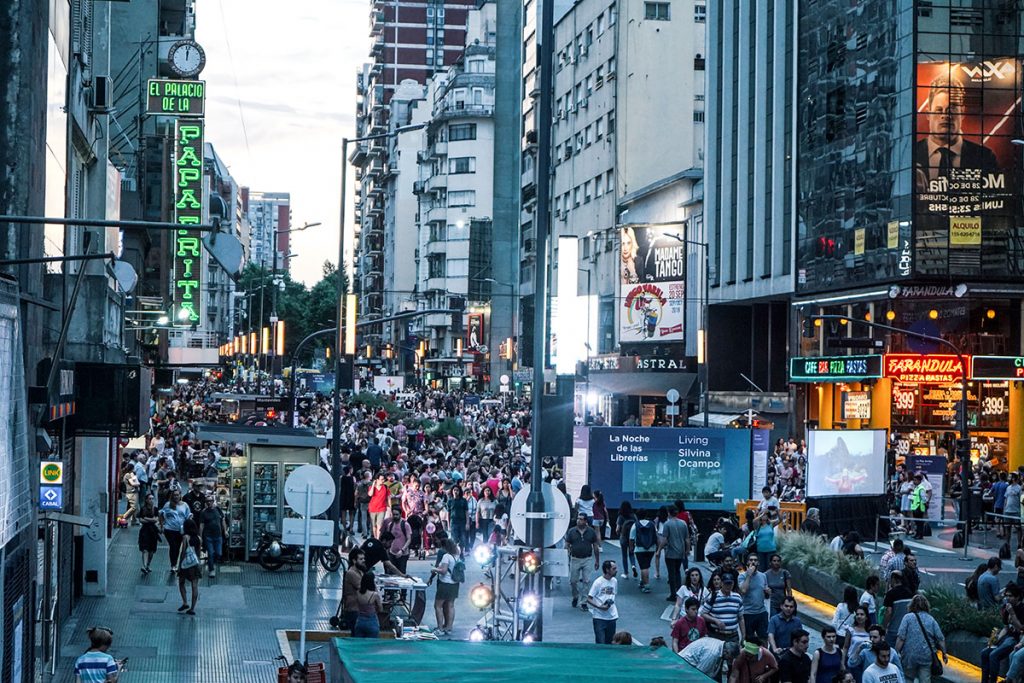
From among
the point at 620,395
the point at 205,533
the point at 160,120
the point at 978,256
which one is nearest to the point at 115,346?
the point at 205,533

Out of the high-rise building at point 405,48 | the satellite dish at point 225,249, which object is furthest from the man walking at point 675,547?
the high-rise building at point 405,48

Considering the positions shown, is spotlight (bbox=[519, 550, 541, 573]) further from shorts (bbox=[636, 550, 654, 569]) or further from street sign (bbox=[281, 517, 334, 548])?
shorts (bbox=[636, 550, 654, 569])

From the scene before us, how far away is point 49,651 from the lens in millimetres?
18984

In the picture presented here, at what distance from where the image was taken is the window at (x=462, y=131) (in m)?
133

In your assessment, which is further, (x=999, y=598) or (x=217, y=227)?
(x=999, y=598)

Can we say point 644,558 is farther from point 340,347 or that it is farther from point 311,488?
point 311,488

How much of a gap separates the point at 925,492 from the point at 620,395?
4598 centimetres

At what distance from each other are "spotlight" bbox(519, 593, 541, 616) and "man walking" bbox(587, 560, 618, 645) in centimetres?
119

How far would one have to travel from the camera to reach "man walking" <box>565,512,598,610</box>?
995 inches

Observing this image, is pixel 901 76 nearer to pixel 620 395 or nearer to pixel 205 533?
pixel 620 395

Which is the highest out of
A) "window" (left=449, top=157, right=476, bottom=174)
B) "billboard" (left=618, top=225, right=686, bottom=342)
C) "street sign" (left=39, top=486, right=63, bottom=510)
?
"window" (left=449, top=157, right=476, bottom=174)

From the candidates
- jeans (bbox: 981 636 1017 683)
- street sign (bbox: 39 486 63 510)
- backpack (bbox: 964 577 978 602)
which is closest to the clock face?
street sign (bbox: 39 486 63 510)

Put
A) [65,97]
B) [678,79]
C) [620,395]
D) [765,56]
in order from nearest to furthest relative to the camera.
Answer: [65,97], [765,56], [620,395], [678,79]

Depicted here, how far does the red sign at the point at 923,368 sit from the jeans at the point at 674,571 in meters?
32.7
